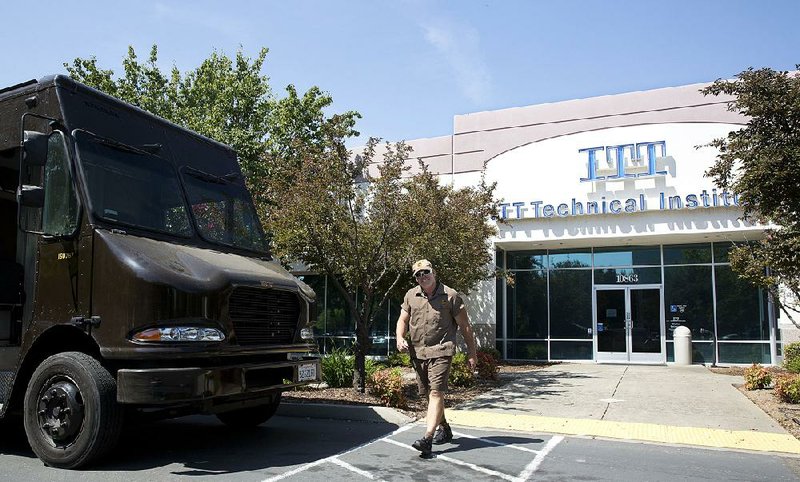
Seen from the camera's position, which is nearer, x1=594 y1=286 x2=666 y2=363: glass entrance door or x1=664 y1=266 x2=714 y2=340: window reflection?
x1=664 y1=266 x2=714 y2=340: window reflection

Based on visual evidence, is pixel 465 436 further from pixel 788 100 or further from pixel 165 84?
pixel 165 84

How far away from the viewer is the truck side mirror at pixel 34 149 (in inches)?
211

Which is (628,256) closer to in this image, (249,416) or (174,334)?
(249,416)

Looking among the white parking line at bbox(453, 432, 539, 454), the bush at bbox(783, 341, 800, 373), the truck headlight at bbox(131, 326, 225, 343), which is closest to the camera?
the truck headlight at bbox(131, 326, 225, 343)

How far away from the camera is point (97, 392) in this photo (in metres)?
5.11

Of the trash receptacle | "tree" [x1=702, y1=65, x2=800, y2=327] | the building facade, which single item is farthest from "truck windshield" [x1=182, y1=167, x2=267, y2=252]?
the trash receptacle

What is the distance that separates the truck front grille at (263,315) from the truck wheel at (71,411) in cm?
113

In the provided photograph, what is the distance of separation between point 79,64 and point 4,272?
17396 millimetres

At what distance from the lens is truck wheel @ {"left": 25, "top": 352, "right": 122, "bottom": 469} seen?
512 cm

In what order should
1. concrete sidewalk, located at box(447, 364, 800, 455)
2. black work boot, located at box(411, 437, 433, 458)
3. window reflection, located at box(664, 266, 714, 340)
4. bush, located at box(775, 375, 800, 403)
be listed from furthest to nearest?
window reflection, located at box(664, 266, 714, 340)
bush, located at box(775, 375, 800, 403)
concrete sidewalk, located at box(447, 364, 800, 455)
black work boot, located at box(411, 437, 433, 458)

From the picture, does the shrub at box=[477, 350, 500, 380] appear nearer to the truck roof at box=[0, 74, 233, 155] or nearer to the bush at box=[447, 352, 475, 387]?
the bush at box=[447, 352, 475, 387]

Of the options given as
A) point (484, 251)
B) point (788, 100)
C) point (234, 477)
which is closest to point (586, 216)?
point (484, 251)

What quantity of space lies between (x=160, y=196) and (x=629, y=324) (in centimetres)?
1466

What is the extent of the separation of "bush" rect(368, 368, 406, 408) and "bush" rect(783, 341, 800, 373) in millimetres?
9532
